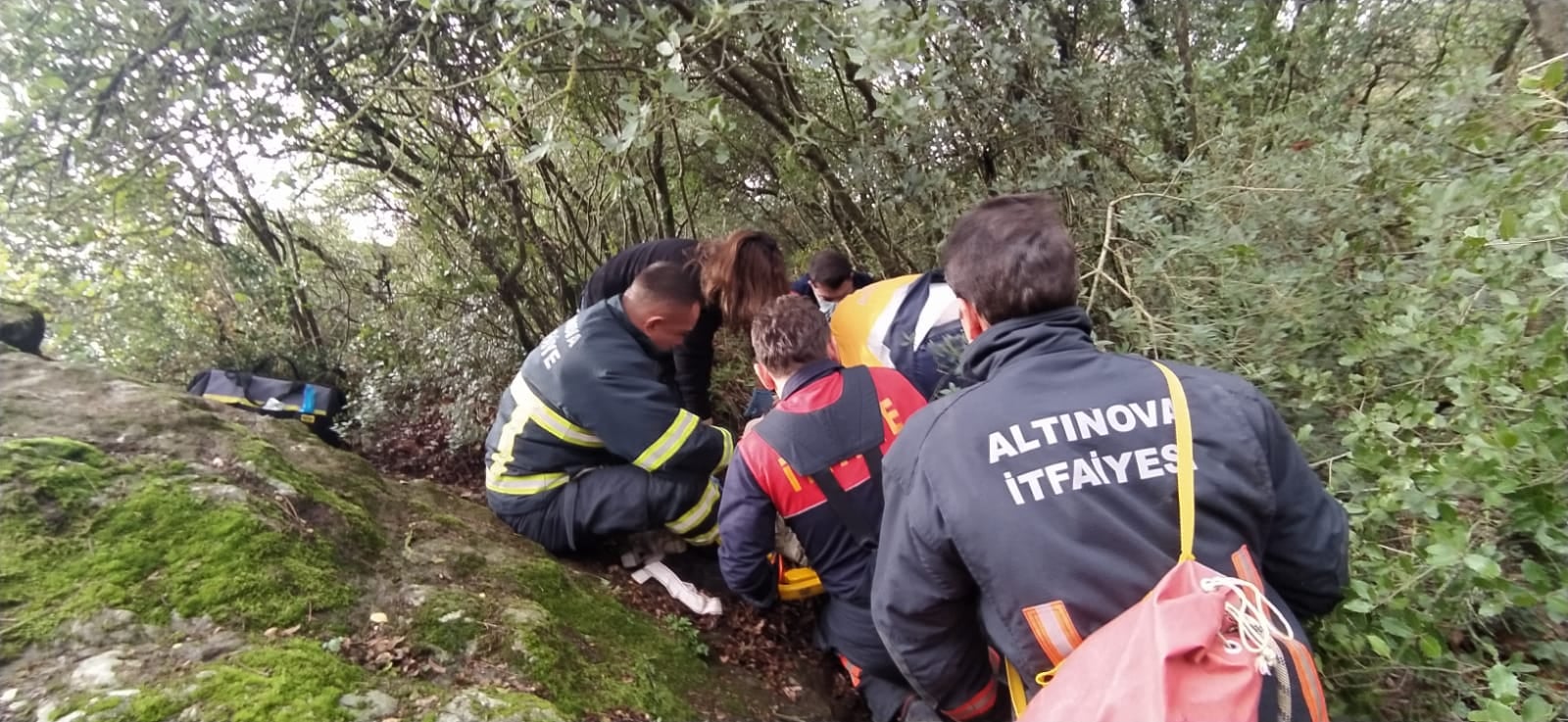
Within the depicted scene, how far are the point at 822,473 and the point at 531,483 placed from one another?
1498mm

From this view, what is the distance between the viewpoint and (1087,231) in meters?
3.81

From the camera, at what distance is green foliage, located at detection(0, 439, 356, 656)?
2039 mm

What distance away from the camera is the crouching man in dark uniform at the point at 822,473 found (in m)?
Result: 2.70

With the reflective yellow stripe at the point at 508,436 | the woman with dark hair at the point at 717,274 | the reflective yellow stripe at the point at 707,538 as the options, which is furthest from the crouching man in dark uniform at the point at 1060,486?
the reflective yellow stripe at the point at 508,436

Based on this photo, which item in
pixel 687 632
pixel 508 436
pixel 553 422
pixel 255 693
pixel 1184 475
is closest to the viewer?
pixel 1184 475

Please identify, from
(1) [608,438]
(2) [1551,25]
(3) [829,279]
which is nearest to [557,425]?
(1) [608,438]

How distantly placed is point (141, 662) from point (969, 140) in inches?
161

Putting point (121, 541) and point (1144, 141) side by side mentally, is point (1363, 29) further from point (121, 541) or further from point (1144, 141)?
point (121, 541)

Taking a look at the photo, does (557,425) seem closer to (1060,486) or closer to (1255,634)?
(1060,486)

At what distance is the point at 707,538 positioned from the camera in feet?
11.9

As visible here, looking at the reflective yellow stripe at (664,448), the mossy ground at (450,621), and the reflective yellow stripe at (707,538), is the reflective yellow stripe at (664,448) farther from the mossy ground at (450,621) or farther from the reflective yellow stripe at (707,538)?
the mossy ground at (450,621)

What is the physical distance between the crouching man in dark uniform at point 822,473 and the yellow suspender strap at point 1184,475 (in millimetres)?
1271

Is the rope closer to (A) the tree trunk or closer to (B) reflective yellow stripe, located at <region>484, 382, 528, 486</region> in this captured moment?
(B) reflective yellow stripe, located at <region>484, 382, 528, 486</region>

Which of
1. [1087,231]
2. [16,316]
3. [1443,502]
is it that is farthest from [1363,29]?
[16,316]
